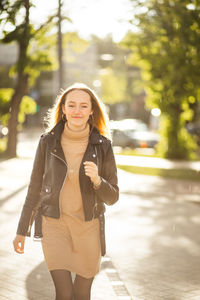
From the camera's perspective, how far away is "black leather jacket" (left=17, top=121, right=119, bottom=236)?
154 inches

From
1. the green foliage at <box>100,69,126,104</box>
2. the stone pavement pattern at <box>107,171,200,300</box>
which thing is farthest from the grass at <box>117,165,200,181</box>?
the green foliage at <box>100,69,126,104</box>

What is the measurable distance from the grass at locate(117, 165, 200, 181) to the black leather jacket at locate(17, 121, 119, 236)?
15.6 meters

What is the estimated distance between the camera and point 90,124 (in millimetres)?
4223

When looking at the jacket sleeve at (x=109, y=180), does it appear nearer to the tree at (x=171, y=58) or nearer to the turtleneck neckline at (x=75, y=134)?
the turtleneck neckline at (x=75, y=134)

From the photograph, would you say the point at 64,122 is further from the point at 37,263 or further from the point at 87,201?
the point at 37,263

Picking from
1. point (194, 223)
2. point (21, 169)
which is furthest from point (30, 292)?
point (21, 169)

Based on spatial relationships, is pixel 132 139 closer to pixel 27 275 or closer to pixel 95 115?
pixel 27 275

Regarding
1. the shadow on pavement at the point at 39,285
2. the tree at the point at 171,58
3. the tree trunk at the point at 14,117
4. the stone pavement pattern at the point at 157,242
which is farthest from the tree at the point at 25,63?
the shadow on pavement at the point at 39,285

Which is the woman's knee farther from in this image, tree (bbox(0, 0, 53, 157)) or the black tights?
tree (bbox(0, 0, 53, 157))

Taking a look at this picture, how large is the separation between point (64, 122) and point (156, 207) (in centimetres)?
901

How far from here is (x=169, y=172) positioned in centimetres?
2139

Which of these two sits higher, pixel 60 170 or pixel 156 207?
pixel 60 170

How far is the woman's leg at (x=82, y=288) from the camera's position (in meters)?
3.94

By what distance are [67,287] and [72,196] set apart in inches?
20.4
